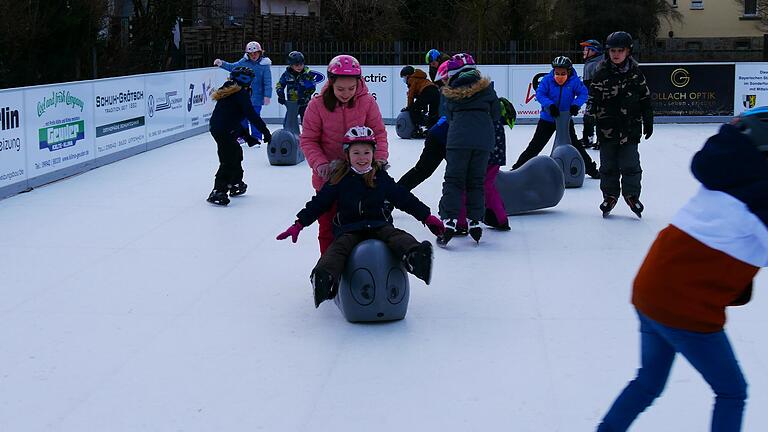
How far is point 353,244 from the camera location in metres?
6.34

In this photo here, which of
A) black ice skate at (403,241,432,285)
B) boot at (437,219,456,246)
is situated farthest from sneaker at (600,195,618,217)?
black ice skate at (403,241,432,285)

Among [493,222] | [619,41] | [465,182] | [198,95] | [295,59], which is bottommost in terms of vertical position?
[493,222]

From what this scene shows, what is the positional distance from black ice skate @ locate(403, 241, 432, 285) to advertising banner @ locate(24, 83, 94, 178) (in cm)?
711

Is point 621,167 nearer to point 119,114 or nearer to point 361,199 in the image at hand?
point 361,199

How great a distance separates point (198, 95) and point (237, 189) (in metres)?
7.60

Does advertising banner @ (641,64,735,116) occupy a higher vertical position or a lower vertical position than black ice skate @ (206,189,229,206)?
higher

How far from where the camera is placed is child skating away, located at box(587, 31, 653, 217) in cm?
949

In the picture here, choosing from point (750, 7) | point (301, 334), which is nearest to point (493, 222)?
point (301, 334)

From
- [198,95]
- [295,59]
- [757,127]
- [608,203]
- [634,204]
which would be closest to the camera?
[757,127]

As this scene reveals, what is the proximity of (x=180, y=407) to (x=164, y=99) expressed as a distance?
12.5 m

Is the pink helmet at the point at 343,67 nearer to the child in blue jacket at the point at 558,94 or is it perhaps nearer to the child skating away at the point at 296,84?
the child in blue jacket at the point at 558,94

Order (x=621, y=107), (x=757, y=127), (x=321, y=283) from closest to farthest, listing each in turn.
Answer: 1. (x=757, y=127)
2. (x=321, y=283)
3. (x=621, y=107)

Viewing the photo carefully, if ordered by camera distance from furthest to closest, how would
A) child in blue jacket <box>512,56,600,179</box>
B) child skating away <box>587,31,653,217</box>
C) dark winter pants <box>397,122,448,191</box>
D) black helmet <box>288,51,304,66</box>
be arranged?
black helmet <box>288,51,304,66</box>, child in blue jacket <box>512,56,600,179</box>, child skating away <box>587,31,653,217</box>, dark winter pants <box>397,122,448,191</box>

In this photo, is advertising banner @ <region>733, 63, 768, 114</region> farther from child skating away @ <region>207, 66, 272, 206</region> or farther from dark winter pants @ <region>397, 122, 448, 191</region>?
dark winter pants @ <region>397, 122, 448, 191</region>
